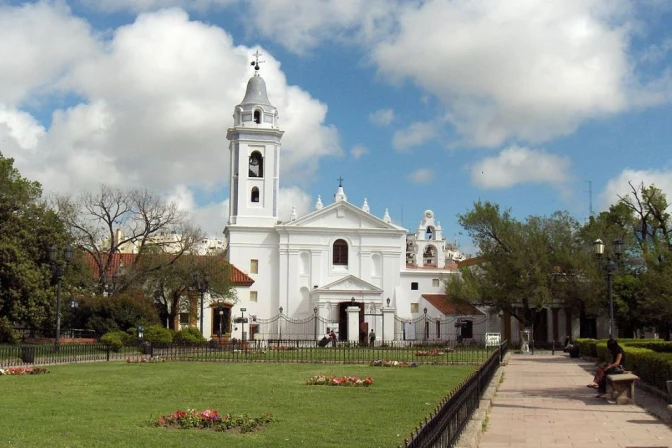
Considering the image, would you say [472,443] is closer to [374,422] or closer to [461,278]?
[374,422]

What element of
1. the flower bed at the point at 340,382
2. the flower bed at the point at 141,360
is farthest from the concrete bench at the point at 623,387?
the flower bed at the point at 141,360

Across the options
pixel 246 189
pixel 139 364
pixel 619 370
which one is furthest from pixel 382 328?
pixel 619 370

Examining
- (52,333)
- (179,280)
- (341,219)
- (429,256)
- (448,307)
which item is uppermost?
(341,219)

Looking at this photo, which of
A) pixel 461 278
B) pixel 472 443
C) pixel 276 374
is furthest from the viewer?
pixel 461 278

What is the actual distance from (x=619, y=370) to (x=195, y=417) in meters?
9.16

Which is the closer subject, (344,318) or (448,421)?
(448,421)

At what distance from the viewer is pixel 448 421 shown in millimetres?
8586

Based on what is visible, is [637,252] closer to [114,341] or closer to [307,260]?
[307,260]

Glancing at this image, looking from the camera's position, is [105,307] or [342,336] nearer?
[105,307]

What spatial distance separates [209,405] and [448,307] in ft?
165

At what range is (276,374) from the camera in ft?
75.6

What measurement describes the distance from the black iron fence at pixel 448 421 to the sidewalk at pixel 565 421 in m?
0.49

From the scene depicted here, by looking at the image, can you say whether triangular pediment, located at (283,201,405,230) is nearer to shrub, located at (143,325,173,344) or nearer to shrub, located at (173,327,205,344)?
shrub, located at (173,327,205,344)

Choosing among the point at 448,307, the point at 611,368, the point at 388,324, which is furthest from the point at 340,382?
the point at 448,307
